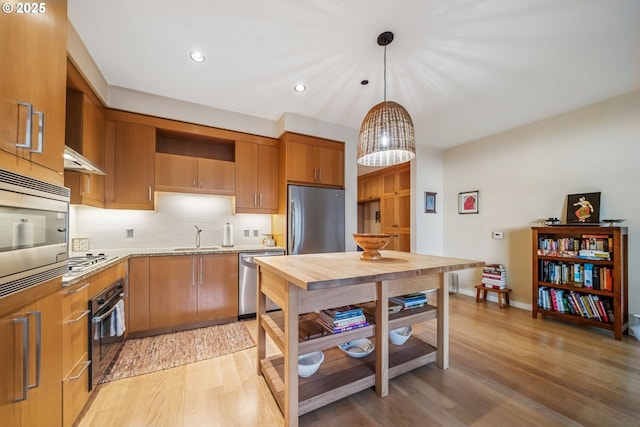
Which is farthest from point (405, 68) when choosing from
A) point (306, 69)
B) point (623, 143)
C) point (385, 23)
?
point (623, 143)

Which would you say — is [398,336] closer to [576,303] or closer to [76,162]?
[576,303]

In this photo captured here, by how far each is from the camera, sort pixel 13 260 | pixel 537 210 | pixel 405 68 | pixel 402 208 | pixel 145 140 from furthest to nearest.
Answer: pixel 402 208 < pixel 537 210 < pixel 145 140 < pixel 405 68 < pixel 13 260

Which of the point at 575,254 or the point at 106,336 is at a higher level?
the point at 575,254

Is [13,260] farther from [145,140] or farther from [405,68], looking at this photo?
[405,68]

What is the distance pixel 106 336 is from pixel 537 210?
4.97m

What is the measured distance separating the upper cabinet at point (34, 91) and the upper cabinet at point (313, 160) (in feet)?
7.31

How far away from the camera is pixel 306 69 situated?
2309mm

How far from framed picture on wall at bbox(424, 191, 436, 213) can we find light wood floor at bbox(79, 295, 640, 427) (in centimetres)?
247

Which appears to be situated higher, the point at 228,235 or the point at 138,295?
the point at 228,235

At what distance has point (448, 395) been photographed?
166cm

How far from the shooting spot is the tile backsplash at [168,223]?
270cm

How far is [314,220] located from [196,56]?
2197 millimetres

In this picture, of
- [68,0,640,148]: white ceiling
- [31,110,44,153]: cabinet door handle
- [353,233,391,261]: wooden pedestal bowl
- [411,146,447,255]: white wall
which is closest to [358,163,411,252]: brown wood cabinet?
[411,146,447,255]: white wall

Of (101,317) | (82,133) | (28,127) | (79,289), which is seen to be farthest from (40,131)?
(82,133)
